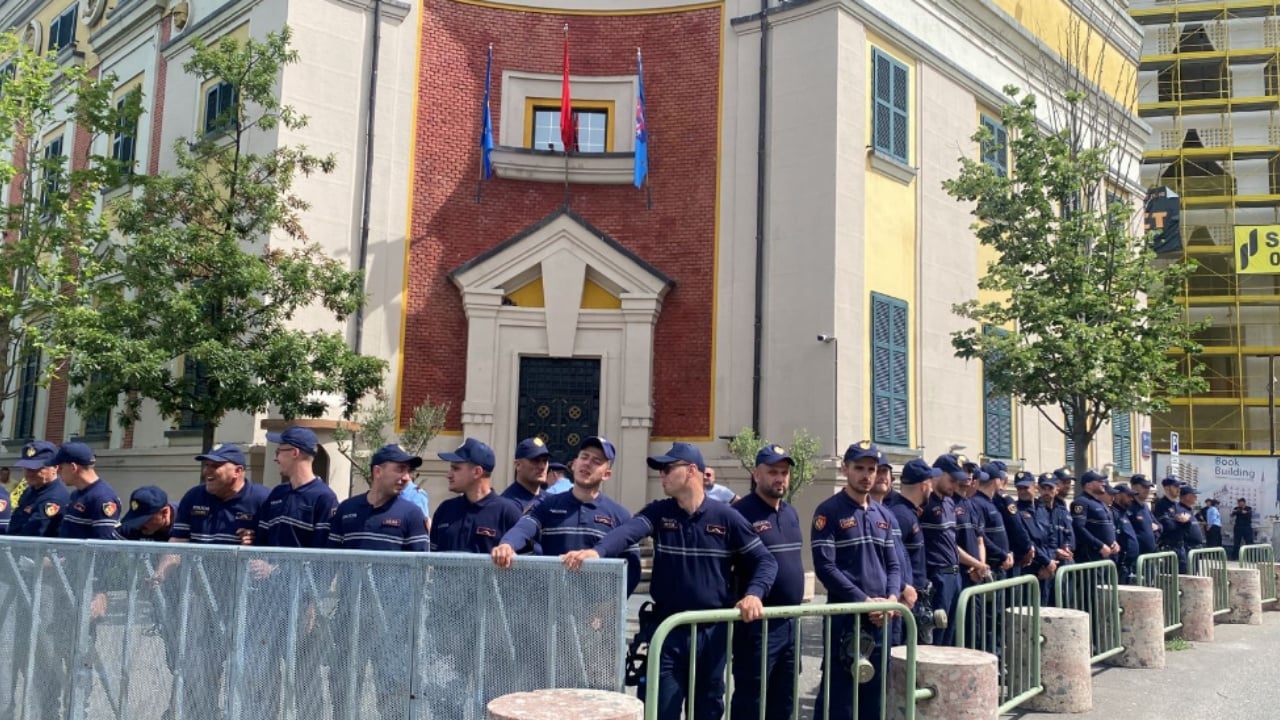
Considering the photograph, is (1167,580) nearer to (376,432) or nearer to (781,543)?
(781,543)

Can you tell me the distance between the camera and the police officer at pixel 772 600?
5941mm

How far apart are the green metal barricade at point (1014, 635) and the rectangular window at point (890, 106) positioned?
11.7 metres

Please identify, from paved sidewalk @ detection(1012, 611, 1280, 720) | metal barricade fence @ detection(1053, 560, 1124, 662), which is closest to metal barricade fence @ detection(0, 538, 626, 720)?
paved sidewalk @ detection(1012, 611, 1280, 720)

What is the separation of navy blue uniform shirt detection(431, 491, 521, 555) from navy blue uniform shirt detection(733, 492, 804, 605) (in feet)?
5.10

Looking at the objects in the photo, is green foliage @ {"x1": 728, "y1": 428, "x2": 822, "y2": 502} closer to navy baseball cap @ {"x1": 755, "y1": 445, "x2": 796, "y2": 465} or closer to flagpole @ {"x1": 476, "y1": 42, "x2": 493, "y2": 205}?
flagpole @ {"x1": 476, "y1": 42, "x2": 493, "y2": 205}

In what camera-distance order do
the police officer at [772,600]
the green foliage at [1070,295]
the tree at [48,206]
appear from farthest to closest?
the tree at [48,206] → the green foliage at [1070,295] → the police officer at [772,600]

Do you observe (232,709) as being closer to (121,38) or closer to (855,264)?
(855,264)

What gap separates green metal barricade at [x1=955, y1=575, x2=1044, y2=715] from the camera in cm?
818

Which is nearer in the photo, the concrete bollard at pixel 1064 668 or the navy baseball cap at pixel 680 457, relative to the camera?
the navy baseball cap at pixel 680 457

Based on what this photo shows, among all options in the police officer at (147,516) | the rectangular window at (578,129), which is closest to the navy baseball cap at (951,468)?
the police officer at (147,516)

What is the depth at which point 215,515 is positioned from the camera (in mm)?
7574

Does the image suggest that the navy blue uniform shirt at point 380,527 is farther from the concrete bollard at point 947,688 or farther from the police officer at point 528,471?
the concrete bollard at point 947,688

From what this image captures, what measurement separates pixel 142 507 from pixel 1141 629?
8.86m

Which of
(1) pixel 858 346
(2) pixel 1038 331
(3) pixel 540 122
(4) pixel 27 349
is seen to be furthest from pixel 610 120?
(4) pixel 27 349
